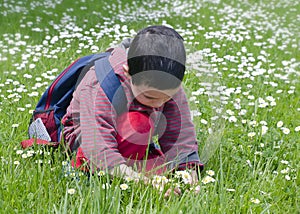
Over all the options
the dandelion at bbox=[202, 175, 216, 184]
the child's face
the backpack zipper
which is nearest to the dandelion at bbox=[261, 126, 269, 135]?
the dandelion at bbox=[202, 175, 216, 184]

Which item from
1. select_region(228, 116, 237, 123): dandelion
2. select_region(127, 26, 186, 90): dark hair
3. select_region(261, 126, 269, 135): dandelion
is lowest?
select_region(228, 116, 237, 123): dandelion

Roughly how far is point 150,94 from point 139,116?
22 centimetres

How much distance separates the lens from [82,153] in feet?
7.50

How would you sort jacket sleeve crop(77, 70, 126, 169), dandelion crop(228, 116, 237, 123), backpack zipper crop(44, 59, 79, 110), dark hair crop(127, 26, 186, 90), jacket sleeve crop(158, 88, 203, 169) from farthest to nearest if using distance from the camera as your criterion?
dandelion crop(228, 116, 237, 123)
backpack zipper crop(44, 59, 79, 110)
jacket sleeve crop(158, 88, 203, 169)
jacket sleeve crop(77, 70, 126, 169)
dark hair crop(127, 26, 186, 90)

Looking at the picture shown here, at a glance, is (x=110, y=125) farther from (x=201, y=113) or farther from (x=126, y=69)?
(x=201, y=113)

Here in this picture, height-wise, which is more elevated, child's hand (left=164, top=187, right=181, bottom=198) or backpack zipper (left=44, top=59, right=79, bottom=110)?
backpack zipper (left=44, top=59, right=79, bottom=110)

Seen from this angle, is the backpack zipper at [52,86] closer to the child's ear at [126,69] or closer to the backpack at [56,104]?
the backpack at [56,104]

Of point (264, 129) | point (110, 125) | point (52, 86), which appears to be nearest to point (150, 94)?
point (110, 125)

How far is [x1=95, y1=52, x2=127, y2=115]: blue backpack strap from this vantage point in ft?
7.41

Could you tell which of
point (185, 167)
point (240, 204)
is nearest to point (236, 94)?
point (185, 167)

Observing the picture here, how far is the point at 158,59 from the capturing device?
2.02 meters

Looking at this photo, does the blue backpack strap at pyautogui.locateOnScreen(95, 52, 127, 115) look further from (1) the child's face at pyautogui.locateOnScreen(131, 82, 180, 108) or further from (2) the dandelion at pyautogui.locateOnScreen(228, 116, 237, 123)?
(2) the dandelion at pyautogui.locateOnScreen(228, 116, 237, 123)

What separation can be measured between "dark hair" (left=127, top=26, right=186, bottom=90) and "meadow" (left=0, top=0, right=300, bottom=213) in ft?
1.61

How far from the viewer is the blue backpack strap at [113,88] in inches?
88.9
